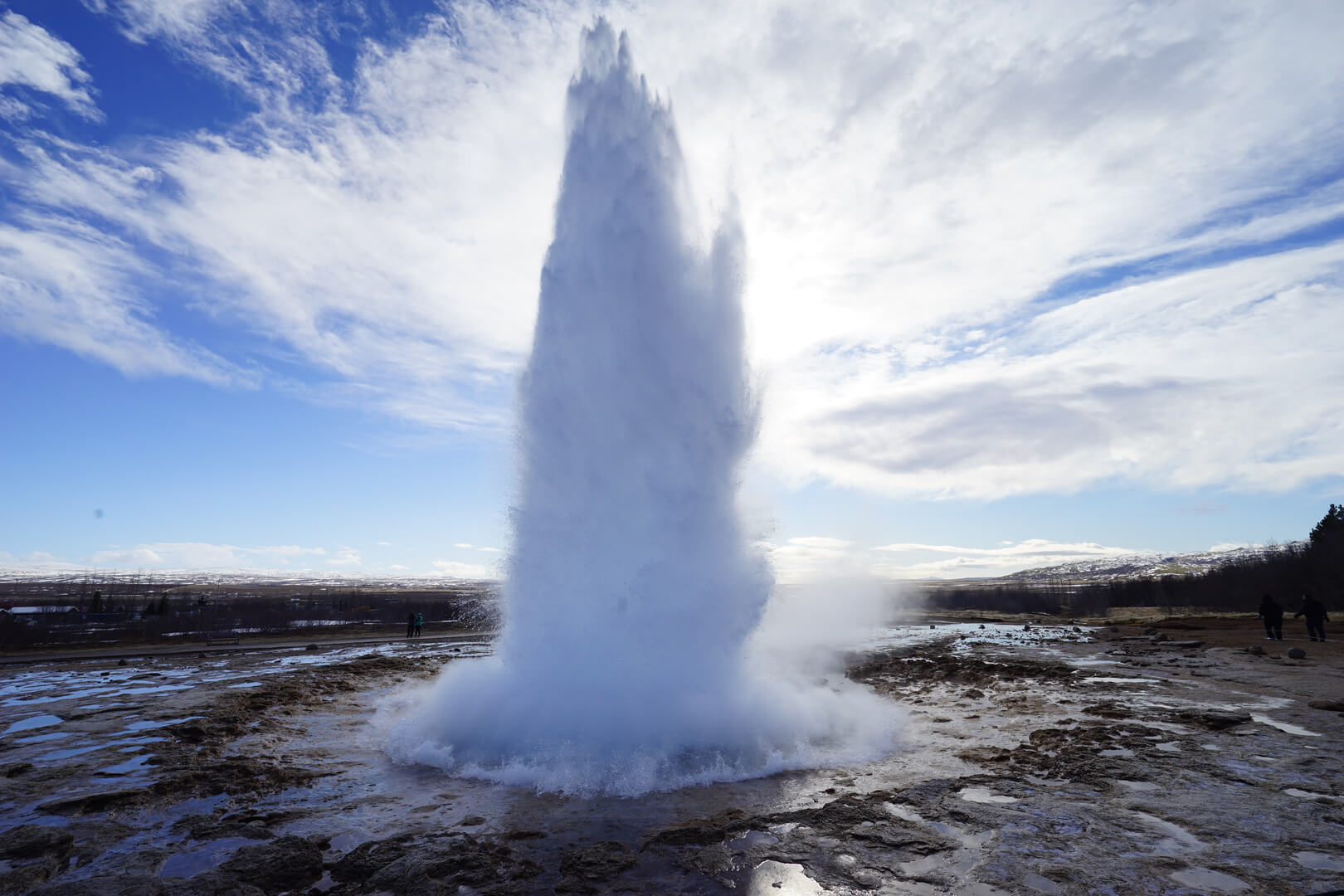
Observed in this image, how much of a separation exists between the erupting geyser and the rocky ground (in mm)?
1171

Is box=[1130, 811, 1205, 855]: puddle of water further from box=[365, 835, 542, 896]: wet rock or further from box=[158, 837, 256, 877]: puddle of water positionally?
box=[158, 837, 256, 877]: puddle of water

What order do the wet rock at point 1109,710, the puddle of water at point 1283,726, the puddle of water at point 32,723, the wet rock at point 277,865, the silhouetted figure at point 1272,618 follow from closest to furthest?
1. the wet rock at point 277,865
2. the puddle of water at point 1283,726
3. the puddle of water at point 32,723
4. the wet rock at point 1109,710
5. the silhouetted figure at point 1272,618

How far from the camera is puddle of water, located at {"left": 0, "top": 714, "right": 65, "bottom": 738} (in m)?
13.3

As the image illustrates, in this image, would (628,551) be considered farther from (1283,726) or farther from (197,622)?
(197,622)

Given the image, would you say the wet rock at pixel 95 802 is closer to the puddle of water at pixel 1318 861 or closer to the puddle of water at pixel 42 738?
the puddle of water at pixel 42 738

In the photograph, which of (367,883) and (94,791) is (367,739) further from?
(367,883)

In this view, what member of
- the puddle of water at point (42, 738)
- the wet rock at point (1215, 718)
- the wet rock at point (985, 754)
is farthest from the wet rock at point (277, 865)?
the wet rock at point (1215, 718)

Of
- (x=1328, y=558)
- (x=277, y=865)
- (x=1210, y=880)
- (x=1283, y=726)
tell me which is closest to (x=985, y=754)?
(x=1210, y=880)

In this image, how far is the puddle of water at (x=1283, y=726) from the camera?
11203 millimetres

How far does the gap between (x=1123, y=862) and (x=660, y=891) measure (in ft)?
15.2

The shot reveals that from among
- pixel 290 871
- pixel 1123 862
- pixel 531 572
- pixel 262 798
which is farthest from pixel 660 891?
pixel 531 572

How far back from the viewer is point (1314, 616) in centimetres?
2373

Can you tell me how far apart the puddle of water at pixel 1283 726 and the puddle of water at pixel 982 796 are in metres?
6.99

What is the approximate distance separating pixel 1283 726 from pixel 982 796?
7.92 meters
